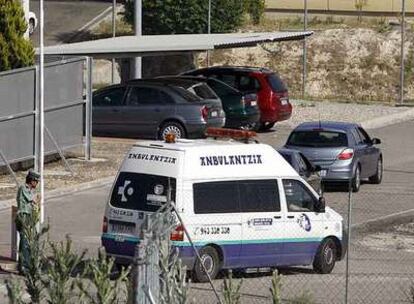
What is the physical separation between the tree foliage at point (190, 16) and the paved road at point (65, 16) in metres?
4.33

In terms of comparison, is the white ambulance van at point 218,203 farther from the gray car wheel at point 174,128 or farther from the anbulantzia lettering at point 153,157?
the gray car wheel at point 174,128

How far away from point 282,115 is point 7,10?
35.2 feet

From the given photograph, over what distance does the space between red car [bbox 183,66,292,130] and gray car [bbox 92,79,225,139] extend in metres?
3.10

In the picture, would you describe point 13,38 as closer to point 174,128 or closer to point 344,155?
point 174,128

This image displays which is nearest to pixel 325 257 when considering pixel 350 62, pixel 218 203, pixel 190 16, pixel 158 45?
pixel 218 203

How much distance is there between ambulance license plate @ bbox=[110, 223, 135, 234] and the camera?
1709 cm

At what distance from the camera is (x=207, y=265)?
1697cm

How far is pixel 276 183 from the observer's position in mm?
17719

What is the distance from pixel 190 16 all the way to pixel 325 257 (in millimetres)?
30955

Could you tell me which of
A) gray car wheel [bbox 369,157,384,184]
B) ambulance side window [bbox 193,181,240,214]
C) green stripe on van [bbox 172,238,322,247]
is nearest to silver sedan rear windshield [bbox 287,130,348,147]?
gray car wheel [bbox 369,157,384,184]

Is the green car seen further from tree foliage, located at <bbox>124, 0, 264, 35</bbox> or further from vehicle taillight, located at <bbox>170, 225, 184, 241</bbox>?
vehicle taillight, located at <bbox>170, 225, 184, 241</bbox>

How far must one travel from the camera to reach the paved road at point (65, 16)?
52375 mm

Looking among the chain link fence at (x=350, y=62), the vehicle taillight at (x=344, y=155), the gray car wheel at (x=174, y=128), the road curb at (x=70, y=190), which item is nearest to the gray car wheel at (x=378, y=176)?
the vehicle taillight at (x=344, y=155)

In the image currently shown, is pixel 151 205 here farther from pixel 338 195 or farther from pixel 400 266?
pixel 338 195
